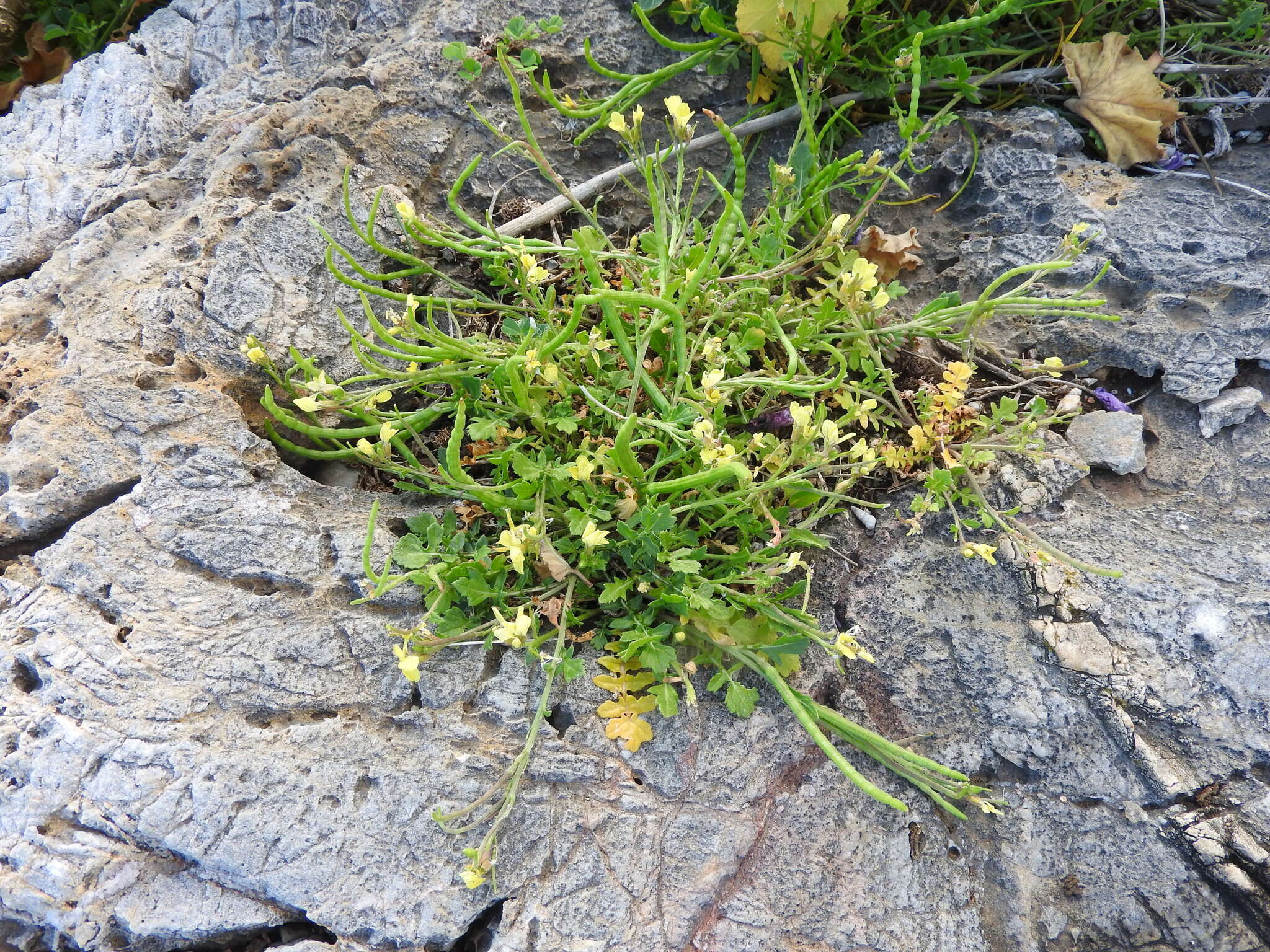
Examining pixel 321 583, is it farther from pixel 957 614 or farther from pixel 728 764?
pixel 957 614

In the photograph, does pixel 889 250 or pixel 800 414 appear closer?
pixel 800 414

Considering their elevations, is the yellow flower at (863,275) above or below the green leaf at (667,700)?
above

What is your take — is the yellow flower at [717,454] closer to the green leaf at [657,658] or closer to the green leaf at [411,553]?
the green leaf at [657,658]

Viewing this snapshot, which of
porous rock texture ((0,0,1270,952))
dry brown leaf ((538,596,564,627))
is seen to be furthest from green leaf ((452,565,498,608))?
porous rock texture ((0,0,1270,952))

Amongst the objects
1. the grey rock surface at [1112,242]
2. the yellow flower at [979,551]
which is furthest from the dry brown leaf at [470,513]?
the grey rock surface at [1112,242]

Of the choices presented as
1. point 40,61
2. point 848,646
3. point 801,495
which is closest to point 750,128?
point 801,495

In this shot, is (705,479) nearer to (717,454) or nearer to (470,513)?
(717,454)
